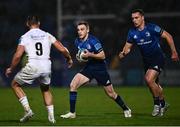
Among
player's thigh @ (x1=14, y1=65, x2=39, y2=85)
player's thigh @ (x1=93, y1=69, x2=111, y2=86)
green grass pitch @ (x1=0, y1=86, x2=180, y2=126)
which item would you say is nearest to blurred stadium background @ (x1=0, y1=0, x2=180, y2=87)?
green grass pitch @ (x1=0, y1=86, x2=180, y2=126)

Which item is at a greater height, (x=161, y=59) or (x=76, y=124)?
(x=161, y=59)

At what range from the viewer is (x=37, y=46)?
12898 mm

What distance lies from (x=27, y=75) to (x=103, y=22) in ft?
80.1

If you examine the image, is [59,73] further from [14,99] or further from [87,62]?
[87,62]

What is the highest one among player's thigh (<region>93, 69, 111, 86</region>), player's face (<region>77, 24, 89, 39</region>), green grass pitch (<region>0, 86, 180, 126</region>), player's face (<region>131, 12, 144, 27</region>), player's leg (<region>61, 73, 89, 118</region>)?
player's face (<region>131, 12, 144, 27</region>)

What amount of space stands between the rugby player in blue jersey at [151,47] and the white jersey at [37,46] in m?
2.47

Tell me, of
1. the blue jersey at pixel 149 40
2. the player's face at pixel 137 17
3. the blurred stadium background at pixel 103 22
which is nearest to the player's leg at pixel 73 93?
the blue jersey at pixel 149 40

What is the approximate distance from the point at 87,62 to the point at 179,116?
2337 millimetres

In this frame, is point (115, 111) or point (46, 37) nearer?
point (46, 37)

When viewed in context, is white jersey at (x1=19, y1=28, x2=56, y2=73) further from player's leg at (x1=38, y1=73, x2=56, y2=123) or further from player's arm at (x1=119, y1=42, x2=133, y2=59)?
player's arm at (x1=119, y1=42, x2=133, y2=59)

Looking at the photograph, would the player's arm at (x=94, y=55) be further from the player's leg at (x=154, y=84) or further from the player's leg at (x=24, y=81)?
the player's leg at (x=24, y=81)

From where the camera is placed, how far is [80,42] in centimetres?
1451

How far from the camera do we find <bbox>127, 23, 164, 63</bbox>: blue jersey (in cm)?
1480

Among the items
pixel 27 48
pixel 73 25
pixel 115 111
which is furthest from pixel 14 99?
pixel 73 25
